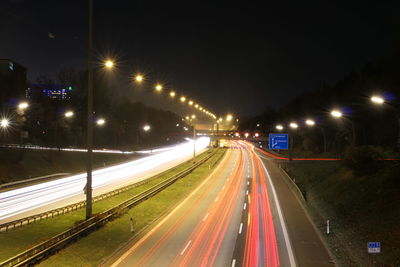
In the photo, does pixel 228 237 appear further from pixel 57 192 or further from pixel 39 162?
pixel 39 162

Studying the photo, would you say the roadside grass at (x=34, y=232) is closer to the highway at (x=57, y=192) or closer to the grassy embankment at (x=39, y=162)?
the highway at (x=57, y=192)

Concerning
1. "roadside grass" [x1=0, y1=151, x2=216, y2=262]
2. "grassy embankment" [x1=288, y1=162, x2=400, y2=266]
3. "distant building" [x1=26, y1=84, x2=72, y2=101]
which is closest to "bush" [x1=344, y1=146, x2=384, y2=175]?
"grassy embankment" [x1=288, y1=162, x2=400, y2=266]

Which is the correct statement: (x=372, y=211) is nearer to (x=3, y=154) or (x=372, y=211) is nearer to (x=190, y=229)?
(x=190, y=229)

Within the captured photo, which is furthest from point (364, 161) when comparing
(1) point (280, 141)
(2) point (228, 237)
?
(1) point (280, 141)

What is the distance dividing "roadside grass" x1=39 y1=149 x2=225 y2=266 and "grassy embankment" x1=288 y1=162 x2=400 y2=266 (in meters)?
11.3

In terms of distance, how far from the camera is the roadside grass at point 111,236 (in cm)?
1566

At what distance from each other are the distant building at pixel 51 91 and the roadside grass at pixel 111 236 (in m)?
41.4

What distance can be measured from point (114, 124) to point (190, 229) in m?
78.5

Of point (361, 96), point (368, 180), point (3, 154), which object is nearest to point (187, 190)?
point (368, 180)

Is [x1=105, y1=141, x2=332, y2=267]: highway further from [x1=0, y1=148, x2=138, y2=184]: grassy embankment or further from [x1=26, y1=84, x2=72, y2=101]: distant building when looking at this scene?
[x1=26, y1=84, x2=72, y2=101]: distant building

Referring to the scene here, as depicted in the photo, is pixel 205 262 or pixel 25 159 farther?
pixel 25 159

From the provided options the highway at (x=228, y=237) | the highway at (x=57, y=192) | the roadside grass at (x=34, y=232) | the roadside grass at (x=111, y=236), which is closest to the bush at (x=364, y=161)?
the highway at (x=228, y=237)

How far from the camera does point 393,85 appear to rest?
1698 inches

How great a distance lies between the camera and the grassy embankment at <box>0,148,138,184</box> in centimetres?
4535
